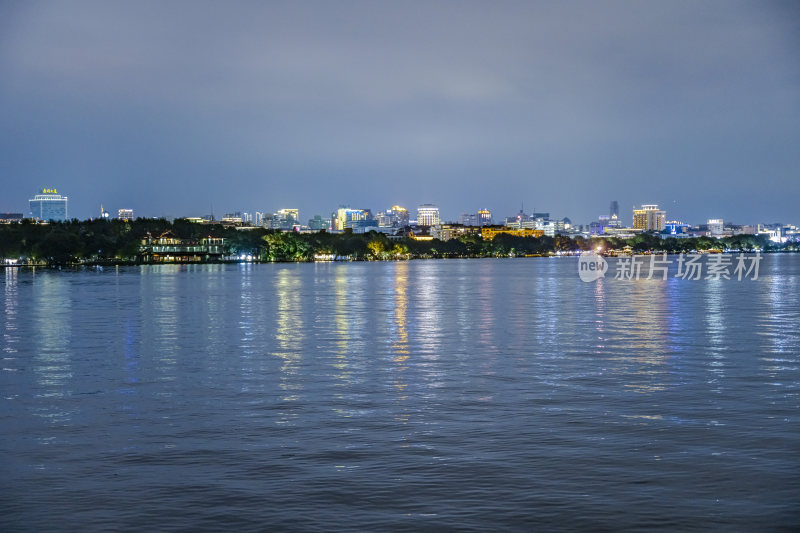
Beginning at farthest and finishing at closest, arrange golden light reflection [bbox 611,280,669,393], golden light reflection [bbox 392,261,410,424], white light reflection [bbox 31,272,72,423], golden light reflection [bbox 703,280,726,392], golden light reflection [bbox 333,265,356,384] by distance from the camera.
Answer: golden light reflection [bbox 333,265,356,384] < golden light reflection [bbox 703,280,726,392] < golden light reflection [bbox 611,280,669,393] < white light reflection [bbox 31,272,72,423] < golden light reflection [bbox 392,261,410,424]

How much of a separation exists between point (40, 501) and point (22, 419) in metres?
6.47

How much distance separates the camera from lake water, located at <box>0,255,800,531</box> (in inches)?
456

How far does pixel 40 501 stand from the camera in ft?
39.5

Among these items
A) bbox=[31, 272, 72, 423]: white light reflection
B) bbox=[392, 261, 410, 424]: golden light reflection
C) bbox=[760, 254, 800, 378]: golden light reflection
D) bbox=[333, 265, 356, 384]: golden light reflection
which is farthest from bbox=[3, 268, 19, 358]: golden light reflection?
bbox=[760, 254, 800, 378]: golden light reflection

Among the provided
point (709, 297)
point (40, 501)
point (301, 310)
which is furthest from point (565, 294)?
point (40, 501)

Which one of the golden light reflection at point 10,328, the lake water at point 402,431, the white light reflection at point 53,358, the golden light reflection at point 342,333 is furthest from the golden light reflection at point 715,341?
the golden light reflection at point 10,328

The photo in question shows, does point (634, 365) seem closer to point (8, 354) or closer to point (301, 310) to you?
point (8, 354)

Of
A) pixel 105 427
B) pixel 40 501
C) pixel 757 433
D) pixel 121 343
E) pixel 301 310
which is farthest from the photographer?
pixel 301 310

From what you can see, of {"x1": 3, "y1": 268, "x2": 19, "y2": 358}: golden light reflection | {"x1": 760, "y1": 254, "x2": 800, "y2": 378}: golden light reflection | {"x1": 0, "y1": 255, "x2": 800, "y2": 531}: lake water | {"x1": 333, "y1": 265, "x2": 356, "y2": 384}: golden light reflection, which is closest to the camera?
{"x1": 0, "y1": 255, "x2": 800, "y2": 531}: lake water

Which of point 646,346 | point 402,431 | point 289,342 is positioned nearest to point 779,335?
point 646,346

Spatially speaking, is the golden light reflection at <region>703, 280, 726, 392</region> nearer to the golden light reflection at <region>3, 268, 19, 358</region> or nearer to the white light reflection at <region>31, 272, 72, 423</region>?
the white light reflection at <region>31, 272, 72, 423</region>

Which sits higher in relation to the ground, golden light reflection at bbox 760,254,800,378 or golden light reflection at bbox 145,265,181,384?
golden light reflection at bbox 760,254,800,378

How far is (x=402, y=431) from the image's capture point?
16250 mm

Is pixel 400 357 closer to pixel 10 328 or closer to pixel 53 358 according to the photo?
pixel 53 358
